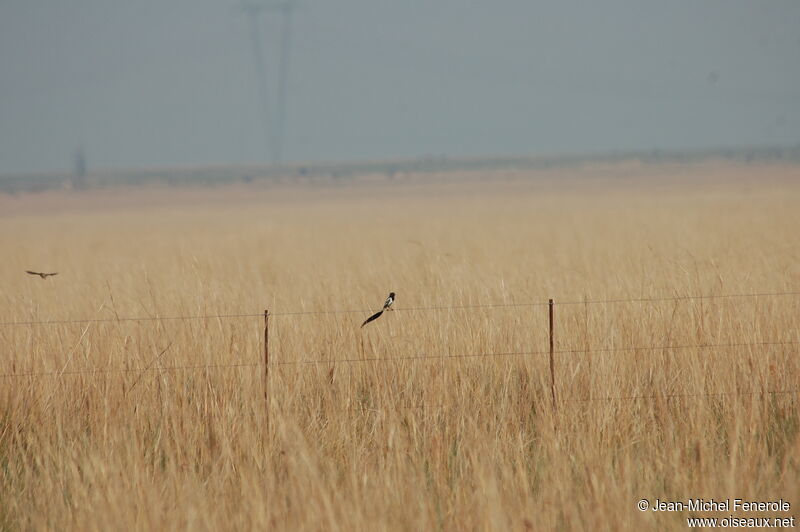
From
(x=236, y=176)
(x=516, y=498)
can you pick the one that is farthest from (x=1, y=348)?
(x=236, y=176)

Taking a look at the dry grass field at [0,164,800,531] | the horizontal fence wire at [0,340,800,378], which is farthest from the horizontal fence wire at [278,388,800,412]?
the horizontal fence wire at [0,340,800,378]

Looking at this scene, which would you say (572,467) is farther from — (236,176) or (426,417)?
(236,176)

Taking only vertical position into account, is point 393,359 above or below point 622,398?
above

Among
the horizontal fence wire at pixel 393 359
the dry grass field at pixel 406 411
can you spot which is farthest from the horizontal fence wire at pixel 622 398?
the horizontal fence wire at pixel 393 359

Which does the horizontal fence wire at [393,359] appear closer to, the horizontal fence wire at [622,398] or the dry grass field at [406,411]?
the dry grass field at [406,411]

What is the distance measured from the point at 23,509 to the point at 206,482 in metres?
0.88

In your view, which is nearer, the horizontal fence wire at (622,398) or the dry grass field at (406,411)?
the dry grass field at (406,411)

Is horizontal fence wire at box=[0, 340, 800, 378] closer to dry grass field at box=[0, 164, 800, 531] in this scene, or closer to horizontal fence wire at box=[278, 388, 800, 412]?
dry grass field at box=[0, 164, 800, 531]

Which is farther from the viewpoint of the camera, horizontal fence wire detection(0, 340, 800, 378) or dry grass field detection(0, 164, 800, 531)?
horizontal fence wire detection(0, 340, 800, 378)

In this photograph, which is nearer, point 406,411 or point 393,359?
point 406,411

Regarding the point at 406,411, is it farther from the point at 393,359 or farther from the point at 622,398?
the point at 622,398

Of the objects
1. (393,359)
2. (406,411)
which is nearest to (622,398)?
(406,411)

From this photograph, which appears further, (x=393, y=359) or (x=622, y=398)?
(x=393, y=359)

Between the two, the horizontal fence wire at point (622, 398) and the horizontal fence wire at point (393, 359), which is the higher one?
the horizontal fence wire at point (393, 359)
